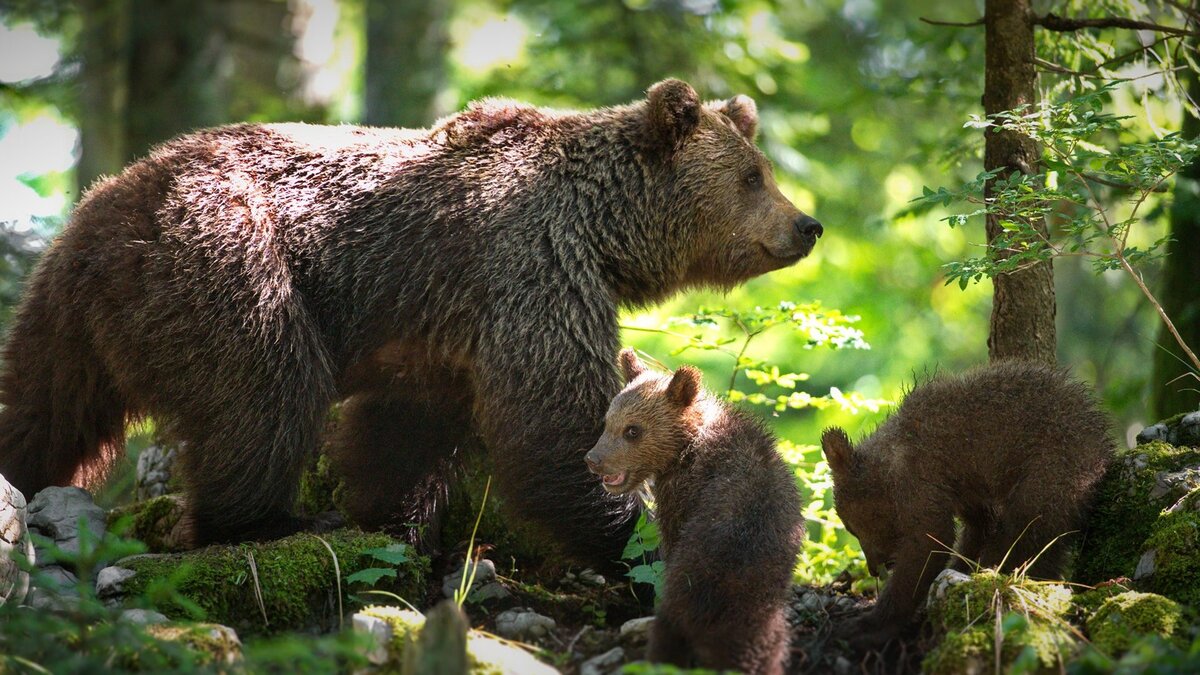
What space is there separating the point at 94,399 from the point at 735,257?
14.1 feet

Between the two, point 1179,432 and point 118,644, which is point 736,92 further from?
point 118,644

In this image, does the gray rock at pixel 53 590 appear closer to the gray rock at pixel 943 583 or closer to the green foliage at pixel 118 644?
the green foliage at pixel 118 644

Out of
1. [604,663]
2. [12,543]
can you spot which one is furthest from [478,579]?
[12,543]

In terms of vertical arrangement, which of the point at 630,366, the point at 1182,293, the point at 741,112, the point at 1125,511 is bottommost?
the point at 1125,511

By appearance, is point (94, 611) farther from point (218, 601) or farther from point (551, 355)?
point (551, 355)

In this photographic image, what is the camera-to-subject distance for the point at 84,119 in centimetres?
1235

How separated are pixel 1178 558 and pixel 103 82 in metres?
11.8

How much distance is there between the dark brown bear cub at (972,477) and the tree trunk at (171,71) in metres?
9.22

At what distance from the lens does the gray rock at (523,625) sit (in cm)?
562

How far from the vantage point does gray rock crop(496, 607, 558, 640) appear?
562 centimetres

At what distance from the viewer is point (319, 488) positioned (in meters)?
8.14

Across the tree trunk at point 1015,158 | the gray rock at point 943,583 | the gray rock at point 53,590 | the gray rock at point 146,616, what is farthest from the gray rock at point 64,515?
the tree trunk at point 1015,158

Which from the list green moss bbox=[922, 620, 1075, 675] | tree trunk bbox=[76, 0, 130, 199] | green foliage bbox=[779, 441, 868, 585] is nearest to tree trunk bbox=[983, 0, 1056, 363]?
green foliage bbox=[779, 441, 868, 585]

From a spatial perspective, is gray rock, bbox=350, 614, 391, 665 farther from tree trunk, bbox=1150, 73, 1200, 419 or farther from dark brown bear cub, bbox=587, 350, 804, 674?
tree trunk, bbox=1150, 73, 1200, 419
